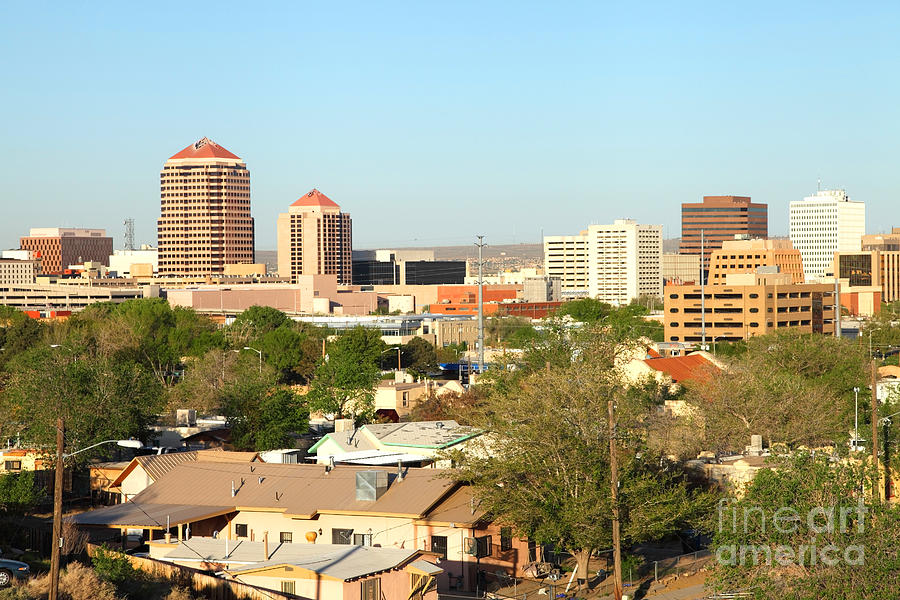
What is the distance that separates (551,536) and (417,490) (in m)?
5.58

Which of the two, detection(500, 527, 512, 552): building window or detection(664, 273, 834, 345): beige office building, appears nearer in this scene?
detection(500, 527, 512, 552): building window

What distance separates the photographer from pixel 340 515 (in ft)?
132

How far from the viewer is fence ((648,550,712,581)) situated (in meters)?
39.0

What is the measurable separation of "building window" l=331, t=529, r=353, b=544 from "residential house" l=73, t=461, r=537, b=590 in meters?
0.04

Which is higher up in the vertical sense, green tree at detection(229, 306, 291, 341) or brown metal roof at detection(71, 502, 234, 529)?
green tree at detection(229, 306, 291, 341)

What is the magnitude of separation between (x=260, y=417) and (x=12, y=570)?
32106mm

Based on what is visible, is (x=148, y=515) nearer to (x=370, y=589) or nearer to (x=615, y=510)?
(x=370, y=589)

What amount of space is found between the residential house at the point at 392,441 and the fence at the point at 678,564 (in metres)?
12.3

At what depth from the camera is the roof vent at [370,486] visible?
133ft

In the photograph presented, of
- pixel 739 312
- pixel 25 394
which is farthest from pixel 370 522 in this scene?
pixel 739 312

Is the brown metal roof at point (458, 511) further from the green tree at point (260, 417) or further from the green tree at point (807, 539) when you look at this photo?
the green tree at point (260, 417)

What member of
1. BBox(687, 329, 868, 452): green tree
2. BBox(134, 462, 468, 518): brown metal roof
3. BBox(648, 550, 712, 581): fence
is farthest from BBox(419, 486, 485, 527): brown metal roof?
BBox(687, 329, 868, 452): green tree

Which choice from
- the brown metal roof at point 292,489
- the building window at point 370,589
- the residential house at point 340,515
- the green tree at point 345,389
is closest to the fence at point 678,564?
the residential house at point 340,515

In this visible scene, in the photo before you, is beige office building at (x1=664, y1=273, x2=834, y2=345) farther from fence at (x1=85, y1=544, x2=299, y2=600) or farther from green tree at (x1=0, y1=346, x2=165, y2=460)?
fence at (x1=85, y1=544, x2=299, y2=600)
